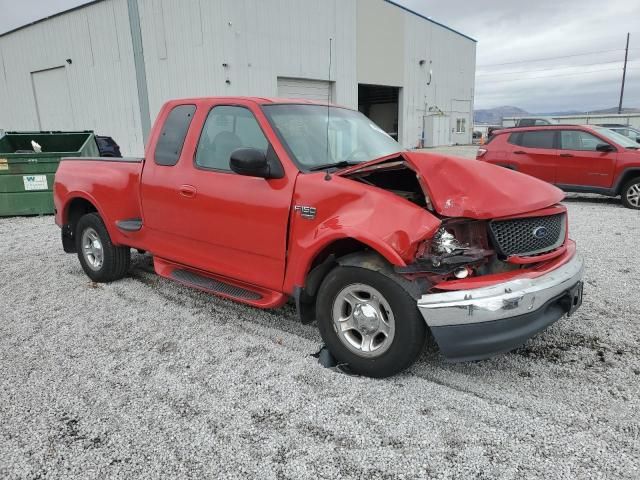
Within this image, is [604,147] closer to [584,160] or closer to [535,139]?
[584,160]

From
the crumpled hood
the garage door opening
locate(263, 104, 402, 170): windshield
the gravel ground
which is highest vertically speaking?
the garage door opening

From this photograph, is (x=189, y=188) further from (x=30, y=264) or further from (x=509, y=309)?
(x=30, y=264)

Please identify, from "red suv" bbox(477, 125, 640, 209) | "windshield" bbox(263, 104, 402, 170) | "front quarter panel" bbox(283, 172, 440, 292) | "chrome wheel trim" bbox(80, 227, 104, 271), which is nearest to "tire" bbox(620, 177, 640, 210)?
"red suv" bbox(477, 125, 640, 209)

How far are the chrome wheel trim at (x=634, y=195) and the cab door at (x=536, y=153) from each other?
1422mm

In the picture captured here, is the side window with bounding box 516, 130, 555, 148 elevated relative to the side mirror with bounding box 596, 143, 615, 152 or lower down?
elevated

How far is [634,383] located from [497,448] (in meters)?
1.25

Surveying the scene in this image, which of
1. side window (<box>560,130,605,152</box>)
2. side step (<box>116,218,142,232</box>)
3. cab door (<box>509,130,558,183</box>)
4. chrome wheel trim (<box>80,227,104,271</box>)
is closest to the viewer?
side step (<box>116,218,142,232</box>)

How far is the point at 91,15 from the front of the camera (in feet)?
78.1

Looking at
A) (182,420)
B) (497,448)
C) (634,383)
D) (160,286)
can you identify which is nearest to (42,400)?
(182,420)

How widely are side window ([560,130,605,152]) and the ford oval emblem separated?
834 centimetres

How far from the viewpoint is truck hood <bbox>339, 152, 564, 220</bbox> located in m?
Answer: 2.93

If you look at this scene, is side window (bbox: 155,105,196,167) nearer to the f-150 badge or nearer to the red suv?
the f-150 badge

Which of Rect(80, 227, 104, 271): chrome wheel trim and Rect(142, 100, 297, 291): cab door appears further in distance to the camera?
Rect(80, 227, 104, 271): chrome wheel trim

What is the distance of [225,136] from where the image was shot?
4090mm
